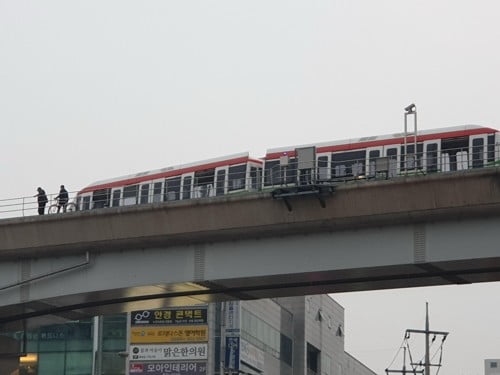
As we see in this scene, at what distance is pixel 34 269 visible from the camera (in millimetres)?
43562

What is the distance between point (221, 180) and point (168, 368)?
27.1 metres

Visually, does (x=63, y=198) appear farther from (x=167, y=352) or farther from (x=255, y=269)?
(x=167, y=352)

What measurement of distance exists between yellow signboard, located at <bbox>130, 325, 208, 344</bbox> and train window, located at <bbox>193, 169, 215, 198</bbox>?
25.8 metres

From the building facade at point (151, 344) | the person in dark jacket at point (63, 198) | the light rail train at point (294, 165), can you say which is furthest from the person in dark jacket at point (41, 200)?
the building facade at point (151, 344)

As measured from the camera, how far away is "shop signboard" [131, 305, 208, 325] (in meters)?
81.9

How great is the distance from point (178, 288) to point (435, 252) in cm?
1007

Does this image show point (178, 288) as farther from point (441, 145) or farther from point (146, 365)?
point (146, 365)

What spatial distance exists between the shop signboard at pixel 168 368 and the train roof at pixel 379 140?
29229 millimetres

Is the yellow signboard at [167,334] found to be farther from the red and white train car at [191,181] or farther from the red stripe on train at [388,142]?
the red stripe on train at [388,142]

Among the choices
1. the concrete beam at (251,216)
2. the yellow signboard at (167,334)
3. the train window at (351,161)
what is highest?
the train window at (351,161)

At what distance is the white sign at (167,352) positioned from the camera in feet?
266

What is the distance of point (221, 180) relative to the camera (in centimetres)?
5712

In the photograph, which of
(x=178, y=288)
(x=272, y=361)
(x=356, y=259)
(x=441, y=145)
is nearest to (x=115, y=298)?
(x=178, y=288)

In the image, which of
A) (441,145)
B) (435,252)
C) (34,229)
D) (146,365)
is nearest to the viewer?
(435,252)
